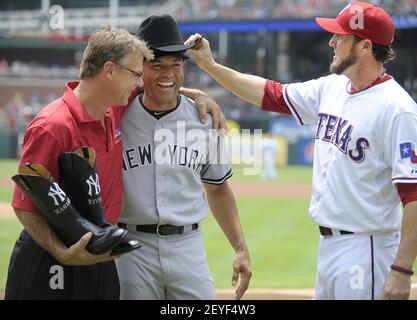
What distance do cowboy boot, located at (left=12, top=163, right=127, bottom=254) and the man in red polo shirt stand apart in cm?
4

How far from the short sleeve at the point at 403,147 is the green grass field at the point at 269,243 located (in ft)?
14.2

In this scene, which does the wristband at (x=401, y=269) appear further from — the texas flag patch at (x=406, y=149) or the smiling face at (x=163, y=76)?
the smiling face at (x=163, y=76)

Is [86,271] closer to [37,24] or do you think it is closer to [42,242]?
[42,242]

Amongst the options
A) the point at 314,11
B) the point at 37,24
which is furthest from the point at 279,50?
the point at 37,24

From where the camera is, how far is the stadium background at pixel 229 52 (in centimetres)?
2500

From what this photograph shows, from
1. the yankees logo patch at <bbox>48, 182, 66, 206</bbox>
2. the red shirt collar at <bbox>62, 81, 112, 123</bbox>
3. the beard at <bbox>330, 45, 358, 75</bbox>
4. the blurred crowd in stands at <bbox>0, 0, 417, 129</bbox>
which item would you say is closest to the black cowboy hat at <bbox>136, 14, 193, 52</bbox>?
the red shirt collar at <bbox>62, 81, 112, 123</bbox>


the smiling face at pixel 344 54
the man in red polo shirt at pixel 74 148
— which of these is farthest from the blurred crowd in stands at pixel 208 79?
the man in red polo shirt at pixel 74 148

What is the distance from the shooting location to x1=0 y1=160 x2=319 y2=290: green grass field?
778cm

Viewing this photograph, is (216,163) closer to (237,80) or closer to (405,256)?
(237,80)

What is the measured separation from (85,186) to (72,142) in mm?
217

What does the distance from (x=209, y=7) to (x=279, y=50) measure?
4.02m

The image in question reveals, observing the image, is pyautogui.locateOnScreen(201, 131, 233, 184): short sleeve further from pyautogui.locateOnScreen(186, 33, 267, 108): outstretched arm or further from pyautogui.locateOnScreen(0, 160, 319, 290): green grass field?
pyautogui.locateOnScreen(0, 160, 319, 290): green grass field
